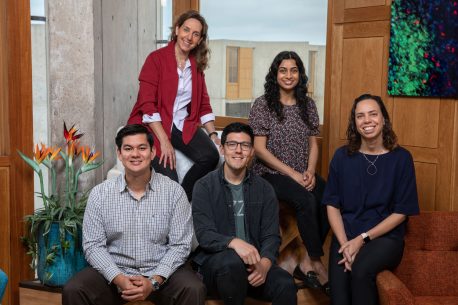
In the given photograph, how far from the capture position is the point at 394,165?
2.94 metres

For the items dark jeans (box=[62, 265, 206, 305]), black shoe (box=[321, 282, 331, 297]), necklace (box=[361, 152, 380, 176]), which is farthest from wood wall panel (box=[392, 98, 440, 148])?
dark jeans (box=[62, 265, 206, 305])

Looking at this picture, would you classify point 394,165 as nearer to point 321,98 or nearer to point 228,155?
point 228,155

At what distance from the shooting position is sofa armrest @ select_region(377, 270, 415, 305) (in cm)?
254

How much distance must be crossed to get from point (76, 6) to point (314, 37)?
5.44 ft

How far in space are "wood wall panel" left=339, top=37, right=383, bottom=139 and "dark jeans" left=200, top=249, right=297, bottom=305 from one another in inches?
57.7

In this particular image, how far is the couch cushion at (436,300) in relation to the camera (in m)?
2.67

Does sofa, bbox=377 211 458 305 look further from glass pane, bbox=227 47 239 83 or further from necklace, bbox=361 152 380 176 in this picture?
glass pane, bbox=227 47 239 83

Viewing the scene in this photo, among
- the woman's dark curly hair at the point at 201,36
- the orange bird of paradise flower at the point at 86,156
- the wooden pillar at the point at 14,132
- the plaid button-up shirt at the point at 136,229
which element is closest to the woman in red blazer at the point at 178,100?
the woman's dark curly hair at the point at 201,36

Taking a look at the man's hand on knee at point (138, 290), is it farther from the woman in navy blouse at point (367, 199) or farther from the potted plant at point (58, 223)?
the woman in navy blouse at point (367, 199)

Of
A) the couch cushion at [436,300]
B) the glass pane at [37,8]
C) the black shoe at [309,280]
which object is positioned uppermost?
the glass pane at [37,8]

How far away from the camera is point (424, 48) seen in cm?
350

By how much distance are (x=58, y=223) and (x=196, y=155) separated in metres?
0.84

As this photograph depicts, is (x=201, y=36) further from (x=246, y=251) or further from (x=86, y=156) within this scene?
(x=246, y=251)

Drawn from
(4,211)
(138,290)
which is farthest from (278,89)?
(4,211)
